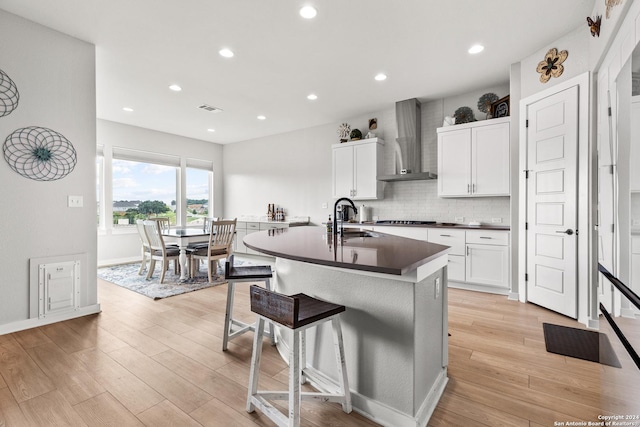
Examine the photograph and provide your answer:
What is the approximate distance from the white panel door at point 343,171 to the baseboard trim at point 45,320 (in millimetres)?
3908

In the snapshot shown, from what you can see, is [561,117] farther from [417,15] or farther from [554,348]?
[554,348]

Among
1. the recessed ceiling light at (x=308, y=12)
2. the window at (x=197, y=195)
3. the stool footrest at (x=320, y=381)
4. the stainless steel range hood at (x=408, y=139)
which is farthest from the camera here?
the window at (x=197, y=195)

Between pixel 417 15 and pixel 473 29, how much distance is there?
65cm

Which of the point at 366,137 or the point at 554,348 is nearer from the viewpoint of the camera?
the point at 554,348

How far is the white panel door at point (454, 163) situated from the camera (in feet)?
13.9

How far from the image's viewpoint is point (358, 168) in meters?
5.31

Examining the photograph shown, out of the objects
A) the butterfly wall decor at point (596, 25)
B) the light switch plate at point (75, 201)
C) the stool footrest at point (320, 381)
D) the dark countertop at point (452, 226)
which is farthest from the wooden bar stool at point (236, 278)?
the butterfly wall decor at point (596, 25)

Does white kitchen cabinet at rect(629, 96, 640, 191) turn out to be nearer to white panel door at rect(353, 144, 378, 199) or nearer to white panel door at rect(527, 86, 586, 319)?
white panel door at rect(527, 86, 586, 319)

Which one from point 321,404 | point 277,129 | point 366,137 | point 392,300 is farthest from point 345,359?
point 277,129

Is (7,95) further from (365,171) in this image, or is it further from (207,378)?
(365,171)

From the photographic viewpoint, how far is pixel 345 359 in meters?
1.70

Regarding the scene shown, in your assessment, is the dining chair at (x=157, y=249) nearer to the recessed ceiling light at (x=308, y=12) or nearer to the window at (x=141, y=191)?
the window at (x=141, y=191)

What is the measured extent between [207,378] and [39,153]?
267 centimetres

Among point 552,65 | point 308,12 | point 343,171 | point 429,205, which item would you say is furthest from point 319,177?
point 552,65
